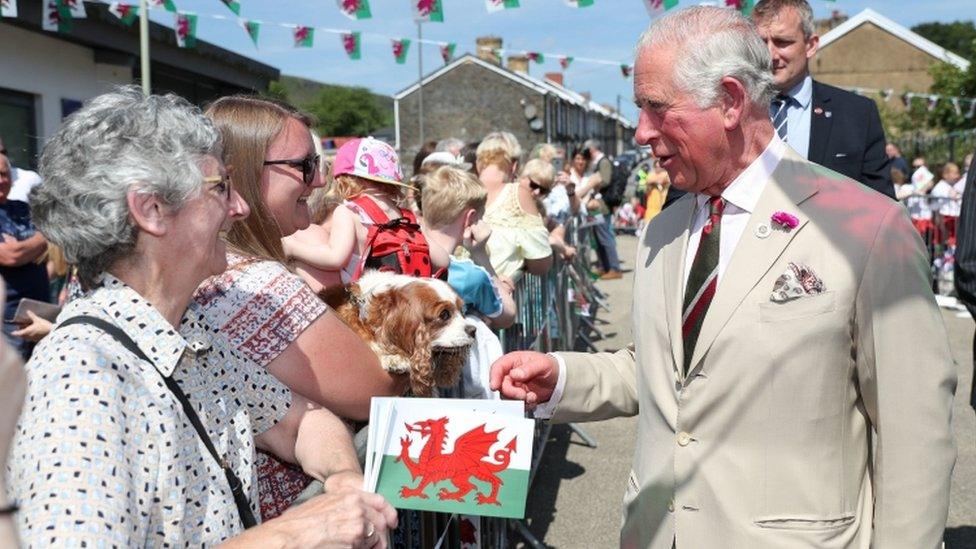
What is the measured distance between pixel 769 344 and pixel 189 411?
4.30ft

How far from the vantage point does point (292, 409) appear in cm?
240

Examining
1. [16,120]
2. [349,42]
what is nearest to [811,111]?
[16,120]

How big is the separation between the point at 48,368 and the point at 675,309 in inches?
57.5

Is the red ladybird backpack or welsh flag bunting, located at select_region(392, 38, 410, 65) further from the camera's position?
welsh flag bunting, located at select_region(392, 38, 410, 65)

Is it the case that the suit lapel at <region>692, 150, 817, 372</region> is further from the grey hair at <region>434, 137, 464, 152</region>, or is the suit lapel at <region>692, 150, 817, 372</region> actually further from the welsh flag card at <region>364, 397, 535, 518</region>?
the grey hair at <region>434, 137, 464, 152</region>

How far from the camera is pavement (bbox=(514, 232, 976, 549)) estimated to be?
547 cm

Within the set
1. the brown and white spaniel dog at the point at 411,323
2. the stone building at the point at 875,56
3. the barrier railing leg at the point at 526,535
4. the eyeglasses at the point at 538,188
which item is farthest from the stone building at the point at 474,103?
the brown and white spaniel dog at the point at 411,323

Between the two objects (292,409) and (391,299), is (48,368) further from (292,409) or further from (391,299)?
(391,299)

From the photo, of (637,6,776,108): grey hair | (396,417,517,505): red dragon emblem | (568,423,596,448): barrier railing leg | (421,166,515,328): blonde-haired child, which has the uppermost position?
(637,6,776,108): grey hair

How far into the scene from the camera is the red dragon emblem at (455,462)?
208 cm

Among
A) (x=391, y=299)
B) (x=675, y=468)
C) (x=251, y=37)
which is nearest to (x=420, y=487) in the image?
(x=675, y=468)

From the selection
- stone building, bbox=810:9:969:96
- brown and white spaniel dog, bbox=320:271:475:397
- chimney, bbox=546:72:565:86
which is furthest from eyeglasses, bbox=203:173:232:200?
chimney, bbox=546:72:565:86

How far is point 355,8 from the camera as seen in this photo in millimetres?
10359

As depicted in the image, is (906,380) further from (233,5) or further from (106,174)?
(233,5)
